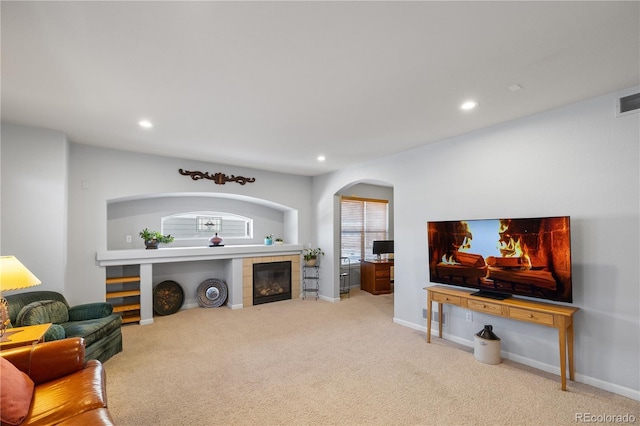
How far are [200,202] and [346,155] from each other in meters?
2.97

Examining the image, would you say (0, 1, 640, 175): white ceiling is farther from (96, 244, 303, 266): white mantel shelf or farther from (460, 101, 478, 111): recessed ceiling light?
(96, 244, 303, 266): white mantel shelf

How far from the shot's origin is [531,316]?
2840 mm

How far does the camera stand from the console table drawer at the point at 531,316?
273cm

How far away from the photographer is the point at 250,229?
6.47 m

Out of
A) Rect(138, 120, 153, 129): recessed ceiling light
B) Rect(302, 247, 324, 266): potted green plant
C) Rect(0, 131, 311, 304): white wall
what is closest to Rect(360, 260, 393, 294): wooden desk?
Rect(302, 247, 324, 266): potted green plant

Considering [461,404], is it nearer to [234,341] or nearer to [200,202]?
[234,341]

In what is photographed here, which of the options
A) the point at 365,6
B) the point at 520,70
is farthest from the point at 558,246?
the point at 365,6

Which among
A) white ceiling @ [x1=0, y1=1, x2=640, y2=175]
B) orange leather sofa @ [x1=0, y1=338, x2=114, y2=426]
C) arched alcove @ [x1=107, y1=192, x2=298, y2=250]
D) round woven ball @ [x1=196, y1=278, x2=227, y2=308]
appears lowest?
round woven ball @ [x1=196, y1=278, x2=227, y2=308]

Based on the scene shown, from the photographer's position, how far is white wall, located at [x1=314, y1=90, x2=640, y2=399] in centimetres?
258

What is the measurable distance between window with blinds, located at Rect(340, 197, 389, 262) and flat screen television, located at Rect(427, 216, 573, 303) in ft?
11.0

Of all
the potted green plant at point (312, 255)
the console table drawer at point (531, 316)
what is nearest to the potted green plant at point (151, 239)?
the potted green plant at point (312, 255)

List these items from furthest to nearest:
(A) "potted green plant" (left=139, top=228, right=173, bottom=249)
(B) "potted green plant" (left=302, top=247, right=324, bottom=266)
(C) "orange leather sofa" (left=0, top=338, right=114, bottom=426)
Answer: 1. (B) "potted green plant" (left=302, top=247, right=324, bottom=266)
2. (A) "potted green plant" (left=139, top=228, right=173, bottom=249)
3. (C) "orange leather sofa" (left=0, top=338, right=114, bottom=426)

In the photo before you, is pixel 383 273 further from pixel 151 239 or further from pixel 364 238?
pixel 151 239

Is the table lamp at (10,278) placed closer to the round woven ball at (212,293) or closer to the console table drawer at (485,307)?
the round woven ball at (212,293)
